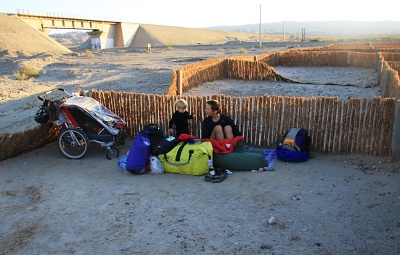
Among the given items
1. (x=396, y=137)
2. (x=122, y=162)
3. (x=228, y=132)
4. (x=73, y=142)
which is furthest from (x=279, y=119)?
(x=73, y=142)

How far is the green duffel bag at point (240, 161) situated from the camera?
6379 mm

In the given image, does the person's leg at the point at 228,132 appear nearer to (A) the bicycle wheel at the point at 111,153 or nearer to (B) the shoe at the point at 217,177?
(B) the shoe at the point at 217,177

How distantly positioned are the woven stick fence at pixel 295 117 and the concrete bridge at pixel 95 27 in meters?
45.9

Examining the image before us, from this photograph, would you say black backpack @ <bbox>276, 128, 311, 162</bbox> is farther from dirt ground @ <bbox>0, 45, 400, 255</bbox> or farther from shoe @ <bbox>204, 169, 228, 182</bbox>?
shoe @ <bbox>204, 169, 228, 182</bbox>

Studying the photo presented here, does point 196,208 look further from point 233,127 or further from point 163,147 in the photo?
point 233,127

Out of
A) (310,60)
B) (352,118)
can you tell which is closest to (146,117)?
(352,118)

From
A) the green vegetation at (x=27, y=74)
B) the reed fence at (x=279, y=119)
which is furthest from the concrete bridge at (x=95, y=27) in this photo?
the reed fence at (x=279, y=119)

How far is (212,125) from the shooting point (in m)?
7.10

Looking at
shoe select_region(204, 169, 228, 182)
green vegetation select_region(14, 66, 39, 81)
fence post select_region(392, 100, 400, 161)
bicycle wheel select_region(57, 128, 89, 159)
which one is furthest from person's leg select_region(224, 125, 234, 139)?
green vegetation select_region(14, 66, 39, 81)

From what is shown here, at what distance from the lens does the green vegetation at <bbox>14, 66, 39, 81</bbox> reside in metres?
21.7

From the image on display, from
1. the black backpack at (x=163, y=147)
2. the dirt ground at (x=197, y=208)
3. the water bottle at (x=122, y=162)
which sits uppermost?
the black backpack at (x=163, y=147)

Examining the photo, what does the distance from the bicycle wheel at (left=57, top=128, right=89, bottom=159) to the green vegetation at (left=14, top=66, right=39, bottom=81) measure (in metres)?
16.4

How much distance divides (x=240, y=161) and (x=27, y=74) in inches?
788

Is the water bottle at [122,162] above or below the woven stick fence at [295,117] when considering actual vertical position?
below
